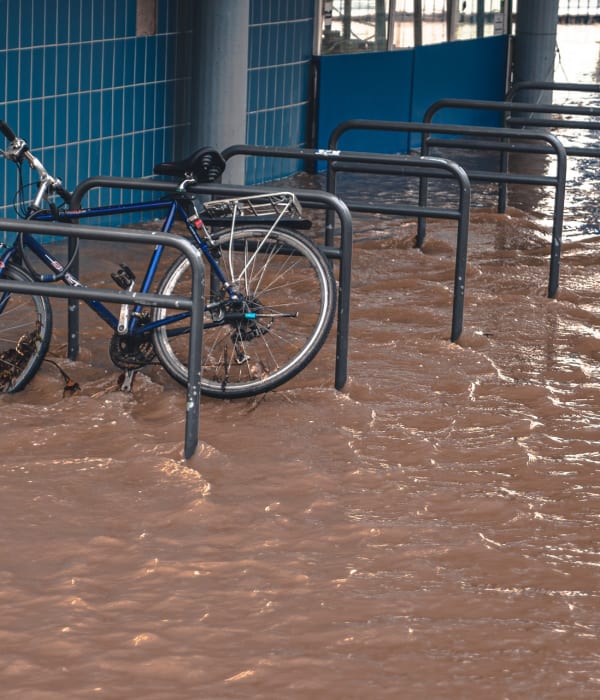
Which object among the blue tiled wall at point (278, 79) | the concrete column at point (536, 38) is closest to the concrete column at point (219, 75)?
the blue tiled wall at point (278, 79)

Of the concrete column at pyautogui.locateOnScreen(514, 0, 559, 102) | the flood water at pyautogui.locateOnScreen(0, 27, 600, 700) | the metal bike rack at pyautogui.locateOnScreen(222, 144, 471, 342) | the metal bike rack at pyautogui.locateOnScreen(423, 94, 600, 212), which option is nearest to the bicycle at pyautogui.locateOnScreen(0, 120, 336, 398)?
the flood water at pyautogui.locateOnScreen(0, 27, 600, 700)

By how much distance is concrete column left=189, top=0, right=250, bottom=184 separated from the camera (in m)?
8.23

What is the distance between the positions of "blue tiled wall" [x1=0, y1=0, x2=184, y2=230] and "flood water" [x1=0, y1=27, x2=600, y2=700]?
6.62ft

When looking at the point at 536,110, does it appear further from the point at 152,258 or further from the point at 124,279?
the point at 124,279

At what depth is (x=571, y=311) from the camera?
6.50 m

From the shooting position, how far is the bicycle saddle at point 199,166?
5.02 meters

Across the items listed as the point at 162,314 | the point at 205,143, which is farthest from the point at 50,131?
the point at 162,314

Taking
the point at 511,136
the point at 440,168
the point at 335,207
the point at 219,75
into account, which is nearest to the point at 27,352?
the point at 335,207

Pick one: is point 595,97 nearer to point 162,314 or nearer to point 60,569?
point 162,314

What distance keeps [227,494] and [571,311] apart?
117 inches

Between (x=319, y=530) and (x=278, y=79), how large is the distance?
6.68m

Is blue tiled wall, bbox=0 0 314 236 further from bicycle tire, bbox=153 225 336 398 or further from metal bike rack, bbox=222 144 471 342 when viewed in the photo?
bicycle tire, bbox=153 225 336 398

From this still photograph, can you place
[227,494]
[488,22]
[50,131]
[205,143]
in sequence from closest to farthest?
[227,494], [50,131], [205,143], [488,22]

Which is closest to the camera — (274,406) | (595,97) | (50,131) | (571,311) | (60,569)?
(60,569)
